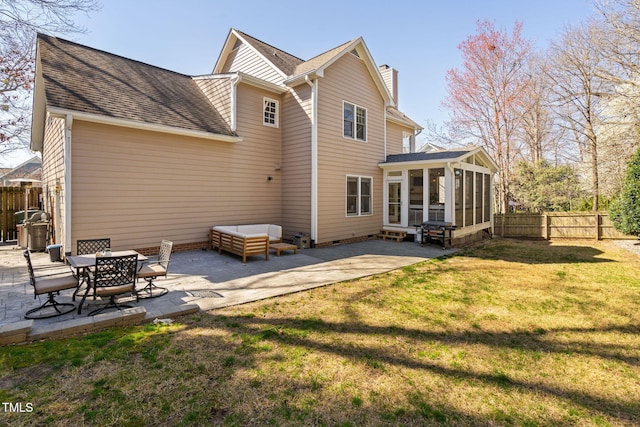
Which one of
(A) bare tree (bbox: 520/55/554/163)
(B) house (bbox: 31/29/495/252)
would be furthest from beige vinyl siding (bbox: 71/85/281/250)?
(A) bare tree (bbox: 520/55/554/163)

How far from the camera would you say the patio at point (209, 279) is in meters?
4.10

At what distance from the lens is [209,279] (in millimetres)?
6512

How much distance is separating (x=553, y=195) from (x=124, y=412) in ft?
70.5

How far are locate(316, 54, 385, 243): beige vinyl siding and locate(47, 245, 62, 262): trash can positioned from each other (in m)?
7.38

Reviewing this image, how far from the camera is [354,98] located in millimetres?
12094

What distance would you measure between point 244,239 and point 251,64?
8.43m

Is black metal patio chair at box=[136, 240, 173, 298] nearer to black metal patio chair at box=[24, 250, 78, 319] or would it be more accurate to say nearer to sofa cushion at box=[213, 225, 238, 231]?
black metal patio chair at box=[24, 250, 78, 319]

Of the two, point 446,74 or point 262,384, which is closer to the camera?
point 262,384

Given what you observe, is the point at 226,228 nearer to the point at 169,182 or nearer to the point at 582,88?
the point at 169,182

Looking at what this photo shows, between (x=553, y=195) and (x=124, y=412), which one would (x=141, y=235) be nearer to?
(x=124, y=412)

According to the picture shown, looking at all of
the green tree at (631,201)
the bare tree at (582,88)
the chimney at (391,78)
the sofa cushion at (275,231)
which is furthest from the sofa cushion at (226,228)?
the bare tree at (582,88)

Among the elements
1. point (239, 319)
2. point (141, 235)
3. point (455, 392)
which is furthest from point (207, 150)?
point (455, 392)

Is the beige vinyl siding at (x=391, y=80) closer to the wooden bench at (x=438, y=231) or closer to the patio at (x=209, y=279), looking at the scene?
the wooden bench at (x=438, y=231)

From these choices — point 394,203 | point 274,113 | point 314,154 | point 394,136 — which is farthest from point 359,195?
point 394,136
